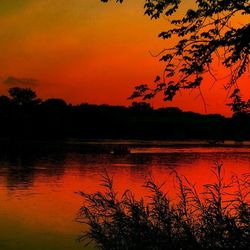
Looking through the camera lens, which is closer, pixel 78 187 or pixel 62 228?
pixel 62 228

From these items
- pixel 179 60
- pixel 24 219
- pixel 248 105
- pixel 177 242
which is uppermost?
pixel 179 60

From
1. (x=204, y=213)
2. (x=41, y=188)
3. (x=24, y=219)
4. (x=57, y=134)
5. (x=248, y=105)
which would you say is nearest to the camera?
(x=204, y=213)

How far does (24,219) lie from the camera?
33625 millimetres

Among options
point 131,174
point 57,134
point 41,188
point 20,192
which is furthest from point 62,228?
point 57,134

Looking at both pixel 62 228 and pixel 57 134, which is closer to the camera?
pixel 62 228

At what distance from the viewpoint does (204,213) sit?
11.5 meters

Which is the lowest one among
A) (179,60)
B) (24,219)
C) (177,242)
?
(24,219)

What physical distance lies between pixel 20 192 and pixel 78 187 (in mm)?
7914

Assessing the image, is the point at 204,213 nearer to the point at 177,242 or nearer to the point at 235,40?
the point at 177,242

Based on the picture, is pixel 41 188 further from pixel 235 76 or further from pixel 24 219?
pixel 235 76

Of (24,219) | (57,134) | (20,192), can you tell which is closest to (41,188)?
(20,192)

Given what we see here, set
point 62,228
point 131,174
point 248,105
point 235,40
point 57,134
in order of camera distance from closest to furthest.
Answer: point 235,40, point 248,105, point 62,228, point 131,174, point 57,134

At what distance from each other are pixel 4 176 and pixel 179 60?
5179 cm

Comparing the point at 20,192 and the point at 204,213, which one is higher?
the point at 204,213
